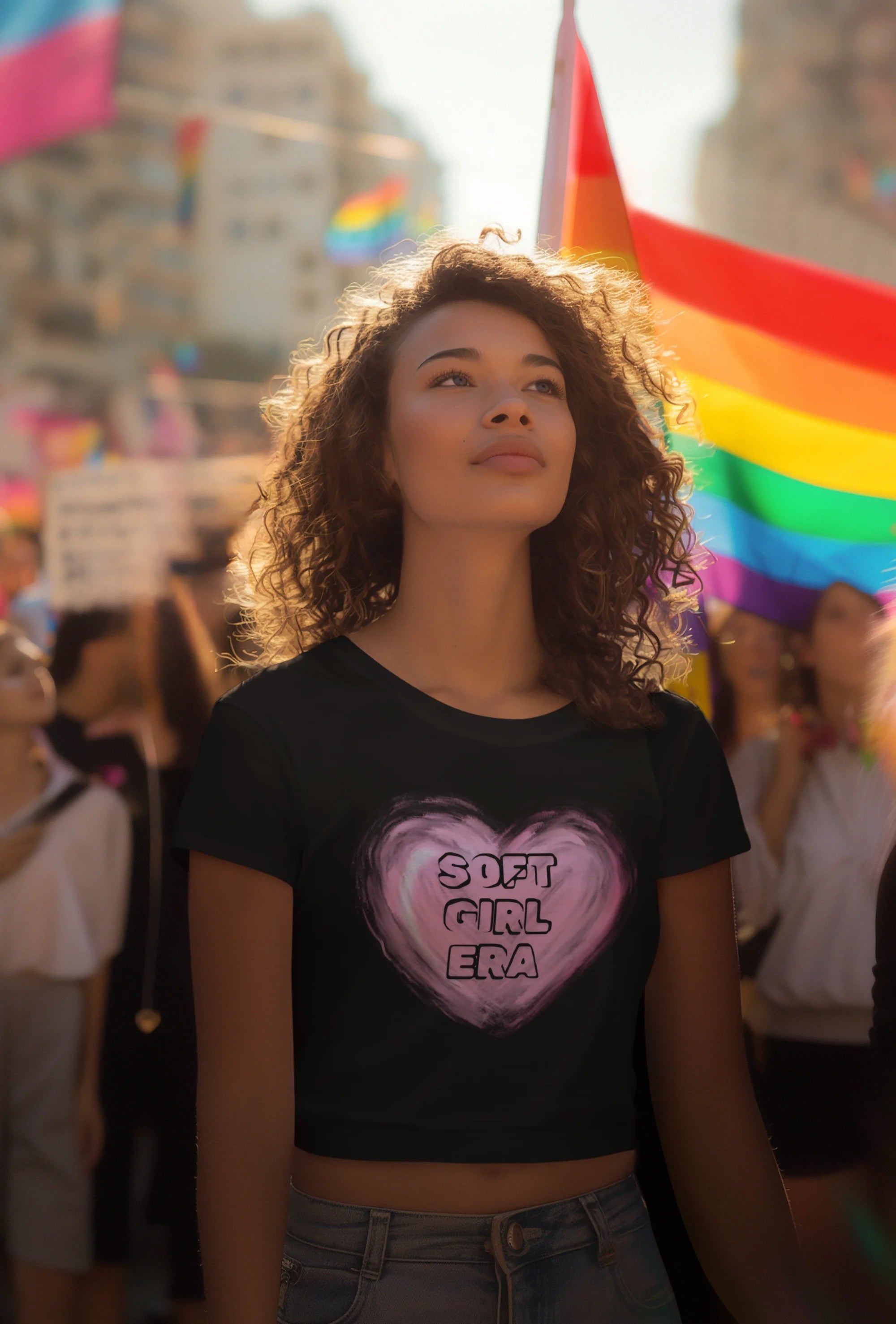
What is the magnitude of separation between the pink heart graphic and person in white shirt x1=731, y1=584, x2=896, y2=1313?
3.78 feet

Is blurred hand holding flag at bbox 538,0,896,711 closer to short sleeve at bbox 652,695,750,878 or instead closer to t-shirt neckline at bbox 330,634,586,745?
short sleeve at bbox 652,695,750,878

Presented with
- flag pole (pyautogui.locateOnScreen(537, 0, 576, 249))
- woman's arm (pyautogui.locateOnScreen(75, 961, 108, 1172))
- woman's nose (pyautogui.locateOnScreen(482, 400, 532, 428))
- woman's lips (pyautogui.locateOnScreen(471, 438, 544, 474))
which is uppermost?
flag pole (pyautogui.locateOnScreen(537, 0, 576, 249))

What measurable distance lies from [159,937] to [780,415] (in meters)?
1.65

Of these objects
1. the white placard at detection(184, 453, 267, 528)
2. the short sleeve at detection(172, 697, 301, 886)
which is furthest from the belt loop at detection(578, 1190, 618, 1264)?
the white placard at detection(184, 453, 267, 528)

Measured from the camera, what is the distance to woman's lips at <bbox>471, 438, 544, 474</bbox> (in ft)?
4.46

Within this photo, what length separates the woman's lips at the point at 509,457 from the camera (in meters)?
1.36

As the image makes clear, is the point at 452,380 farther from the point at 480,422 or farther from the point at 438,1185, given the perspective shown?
the point at 438,1185

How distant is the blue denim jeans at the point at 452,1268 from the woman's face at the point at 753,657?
1.45m

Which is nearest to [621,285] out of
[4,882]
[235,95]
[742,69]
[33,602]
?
[4,882]

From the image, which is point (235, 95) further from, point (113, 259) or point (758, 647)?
point (758, 647)

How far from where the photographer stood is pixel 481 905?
1263 millimetres

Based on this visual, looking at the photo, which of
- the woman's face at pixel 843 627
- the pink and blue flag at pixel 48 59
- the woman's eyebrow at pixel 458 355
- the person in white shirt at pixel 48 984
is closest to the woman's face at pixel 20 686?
the person in white shirt at pixel 48 984

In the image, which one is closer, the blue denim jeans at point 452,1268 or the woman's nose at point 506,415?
the blue denim jeans at point 452,1268

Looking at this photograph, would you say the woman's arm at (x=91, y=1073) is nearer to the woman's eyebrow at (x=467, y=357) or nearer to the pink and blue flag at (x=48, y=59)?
the woman's eyebrow at (x=467, y=357)
